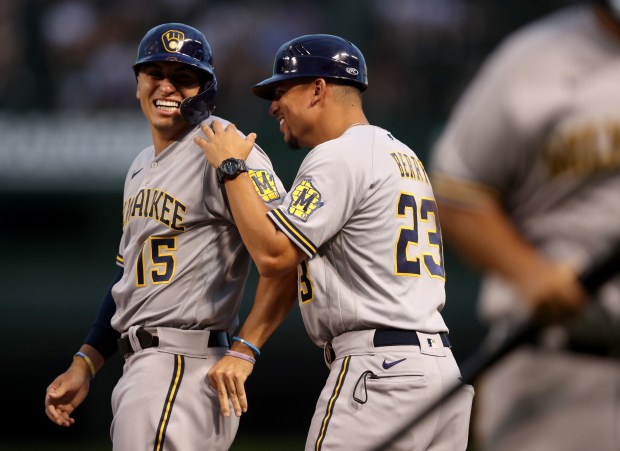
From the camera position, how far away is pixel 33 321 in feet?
33.6

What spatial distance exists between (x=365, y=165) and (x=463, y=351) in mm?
6629

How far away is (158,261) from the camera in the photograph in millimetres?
4117

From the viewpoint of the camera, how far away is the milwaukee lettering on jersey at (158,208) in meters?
4.11

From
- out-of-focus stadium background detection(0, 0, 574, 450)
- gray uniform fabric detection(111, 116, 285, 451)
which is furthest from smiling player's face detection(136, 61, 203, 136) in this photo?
out-of-focus stadium background detection(0, 0, 574, 450)

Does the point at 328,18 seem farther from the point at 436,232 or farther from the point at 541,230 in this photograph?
the point at 541,230

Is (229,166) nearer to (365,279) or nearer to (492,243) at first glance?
(365,279)

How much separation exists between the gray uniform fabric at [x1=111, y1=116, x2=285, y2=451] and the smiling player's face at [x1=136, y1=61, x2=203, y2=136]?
0.14 meters

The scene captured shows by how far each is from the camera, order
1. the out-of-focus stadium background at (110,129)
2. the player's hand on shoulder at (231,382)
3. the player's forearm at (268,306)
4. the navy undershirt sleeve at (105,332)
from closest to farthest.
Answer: the player's hand on shoulder at (231,382) < the player's forearm at (268,306) < the navy undershirt sleeve at (105,332) < the out-of-focus stadium background at (110,129)

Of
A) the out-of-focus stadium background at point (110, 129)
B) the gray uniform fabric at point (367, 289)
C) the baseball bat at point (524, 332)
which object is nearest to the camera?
the baseball bat at point (524, 332)

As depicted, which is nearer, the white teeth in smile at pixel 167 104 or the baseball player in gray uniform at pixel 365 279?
the baseball player in gray uniform at pixel 365 279

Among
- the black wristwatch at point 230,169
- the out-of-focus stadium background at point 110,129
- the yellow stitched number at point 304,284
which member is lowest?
the out-of-focus stadium background at point 110,129

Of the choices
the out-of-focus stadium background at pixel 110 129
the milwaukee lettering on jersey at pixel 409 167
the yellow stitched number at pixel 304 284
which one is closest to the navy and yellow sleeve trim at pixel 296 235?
the yellow stitched number at pixel 304 284

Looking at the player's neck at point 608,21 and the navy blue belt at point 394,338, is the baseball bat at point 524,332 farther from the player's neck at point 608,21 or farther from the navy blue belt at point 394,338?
Result: the navy blue belt at point 394,338

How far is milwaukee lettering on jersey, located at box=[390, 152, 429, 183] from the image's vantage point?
12.9 ft
